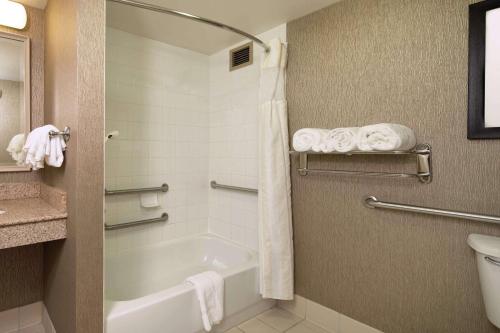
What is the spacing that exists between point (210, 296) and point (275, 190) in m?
0.79

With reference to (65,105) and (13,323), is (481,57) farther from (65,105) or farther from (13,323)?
(13,323)

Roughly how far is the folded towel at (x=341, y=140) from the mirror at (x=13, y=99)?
196 centimetres

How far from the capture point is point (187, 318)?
1.65m

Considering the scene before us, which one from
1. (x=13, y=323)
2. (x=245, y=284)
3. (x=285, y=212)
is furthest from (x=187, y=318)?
(x=13, y=323)

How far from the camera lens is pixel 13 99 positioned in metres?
1.87

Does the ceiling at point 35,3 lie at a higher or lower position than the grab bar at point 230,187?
higher

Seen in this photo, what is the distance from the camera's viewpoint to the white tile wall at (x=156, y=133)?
2.23 m

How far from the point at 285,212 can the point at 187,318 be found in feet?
2.93

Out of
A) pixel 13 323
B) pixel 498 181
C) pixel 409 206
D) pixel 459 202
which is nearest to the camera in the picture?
pixel 498 181

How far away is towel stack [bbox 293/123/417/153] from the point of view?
4.39ft

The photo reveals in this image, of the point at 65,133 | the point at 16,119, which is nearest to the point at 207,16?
the point at 65,133

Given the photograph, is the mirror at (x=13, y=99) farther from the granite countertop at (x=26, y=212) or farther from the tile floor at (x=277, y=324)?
the tile floor at (x=277, y=324)

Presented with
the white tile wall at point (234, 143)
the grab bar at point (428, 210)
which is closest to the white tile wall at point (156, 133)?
the white tile wall at point (234, 143)

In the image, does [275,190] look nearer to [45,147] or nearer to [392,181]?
[392,181]
